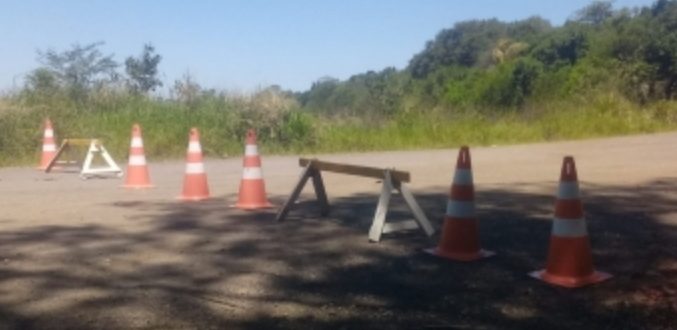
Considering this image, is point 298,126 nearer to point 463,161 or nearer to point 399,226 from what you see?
point 399,226

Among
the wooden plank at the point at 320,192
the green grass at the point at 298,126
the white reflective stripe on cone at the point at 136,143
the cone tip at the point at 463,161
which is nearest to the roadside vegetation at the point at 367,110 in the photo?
the green grass at the point at 298,126

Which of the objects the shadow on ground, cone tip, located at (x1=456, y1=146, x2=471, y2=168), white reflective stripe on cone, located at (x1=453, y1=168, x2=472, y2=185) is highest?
cone tip, located at (x1=456, y1=146, x2=471, y2=168)

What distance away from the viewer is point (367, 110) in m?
31.5

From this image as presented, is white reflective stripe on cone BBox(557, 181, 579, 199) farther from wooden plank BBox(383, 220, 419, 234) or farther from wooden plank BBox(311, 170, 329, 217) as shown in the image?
wooden plank BBox(311, 170, 329, 217)

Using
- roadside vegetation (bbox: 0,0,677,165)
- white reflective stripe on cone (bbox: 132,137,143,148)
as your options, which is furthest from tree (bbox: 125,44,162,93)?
white reflective stripe on cone (bbox: 132,137,143,148)

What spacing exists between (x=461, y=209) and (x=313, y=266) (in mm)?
1221

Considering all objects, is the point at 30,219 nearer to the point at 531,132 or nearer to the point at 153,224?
the point at 153,224

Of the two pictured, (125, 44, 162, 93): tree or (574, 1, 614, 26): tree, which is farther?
(574, 1, 614, 26): tree

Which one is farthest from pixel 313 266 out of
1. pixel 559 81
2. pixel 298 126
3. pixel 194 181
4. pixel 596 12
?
pixel 596 12

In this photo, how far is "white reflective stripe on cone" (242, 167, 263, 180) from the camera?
9.96 m

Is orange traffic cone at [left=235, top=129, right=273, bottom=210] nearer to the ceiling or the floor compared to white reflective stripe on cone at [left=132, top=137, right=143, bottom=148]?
nearer to the floor

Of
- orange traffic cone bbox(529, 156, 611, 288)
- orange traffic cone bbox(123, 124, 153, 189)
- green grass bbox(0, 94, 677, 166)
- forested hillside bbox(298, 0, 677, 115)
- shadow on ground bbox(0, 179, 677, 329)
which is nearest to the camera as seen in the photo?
shadow on ground bbox(0, 179, 677, 329)

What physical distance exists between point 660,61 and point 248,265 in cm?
3498

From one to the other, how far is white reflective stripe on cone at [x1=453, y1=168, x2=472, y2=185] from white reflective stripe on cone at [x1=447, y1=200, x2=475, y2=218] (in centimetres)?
15
